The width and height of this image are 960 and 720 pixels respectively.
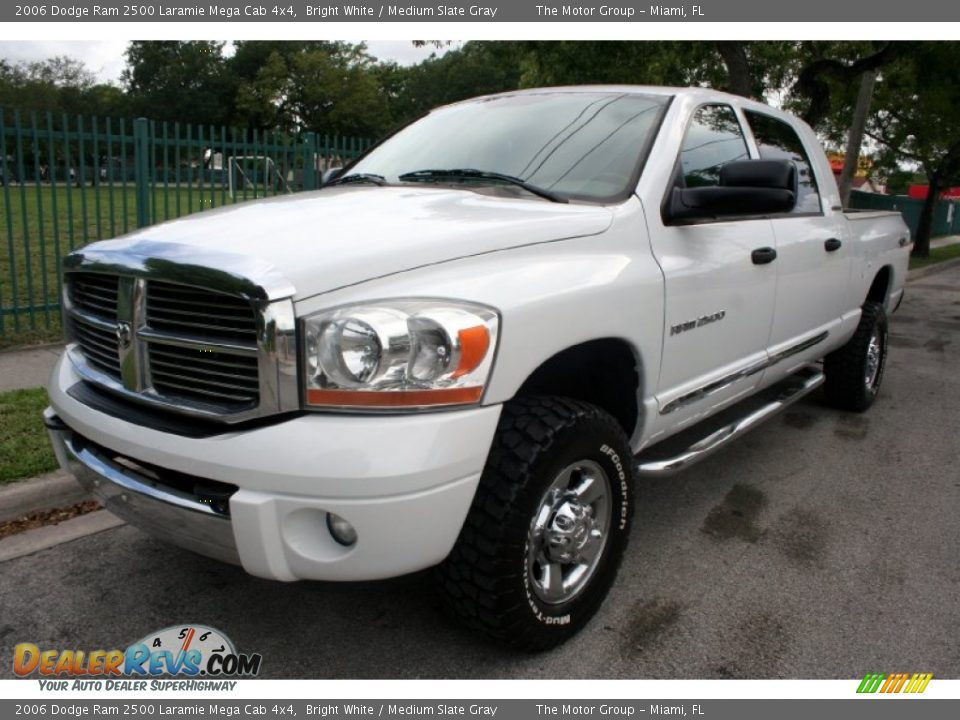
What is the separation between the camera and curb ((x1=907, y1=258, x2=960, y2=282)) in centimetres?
1658

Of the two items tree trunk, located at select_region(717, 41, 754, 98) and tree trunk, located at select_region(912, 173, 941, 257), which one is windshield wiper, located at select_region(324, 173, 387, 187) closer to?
tree trunk, located at select_region(717, 41, 754, 98)

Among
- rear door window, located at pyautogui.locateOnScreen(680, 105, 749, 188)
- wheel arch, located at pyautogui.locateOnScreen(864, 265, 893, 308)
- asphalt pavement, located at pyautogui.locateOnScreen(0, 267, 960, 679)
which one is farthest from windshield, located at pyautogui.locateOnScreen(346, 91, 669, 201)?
wheel arch, located at pyautogui.locateOnScreen(864, 265, 893, 308)

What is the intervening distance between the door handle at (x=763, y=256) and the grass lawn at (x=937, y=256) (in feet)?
54.6

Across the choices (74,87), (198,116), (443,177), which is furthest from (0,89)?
(443,177)

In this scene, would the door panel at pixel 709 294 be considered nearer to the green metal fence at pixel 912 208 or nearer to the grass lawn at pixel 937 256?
the green metal fence at pixel 912 208

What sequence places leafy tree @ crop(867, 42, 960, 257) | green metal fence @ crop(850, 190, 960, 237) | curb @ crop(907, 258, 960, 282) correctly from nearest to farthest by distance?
leafy tree @ crop(867, 42, 960, 257) < curb @ crop(907, 258, 960, 282) < green metal fence @ crop(850, 190, 960, 237)

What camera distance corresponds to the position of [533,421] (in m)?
2.30

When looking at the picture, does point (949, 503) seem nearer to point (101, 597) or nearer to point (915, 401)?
point (915, 401)

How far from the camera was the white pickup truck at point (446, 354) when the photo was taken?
201 centimetres

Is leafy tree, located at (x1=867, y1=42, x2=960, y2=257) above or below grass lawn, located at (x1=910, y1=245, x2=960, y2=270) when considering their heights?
above

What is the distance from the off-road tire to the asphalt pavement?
1.28m

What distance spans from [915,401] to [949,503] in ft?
7.47

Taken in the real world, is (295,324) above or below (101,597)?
above

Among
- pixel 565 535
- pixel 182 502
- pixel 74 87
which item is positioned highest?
pixel 74 87
